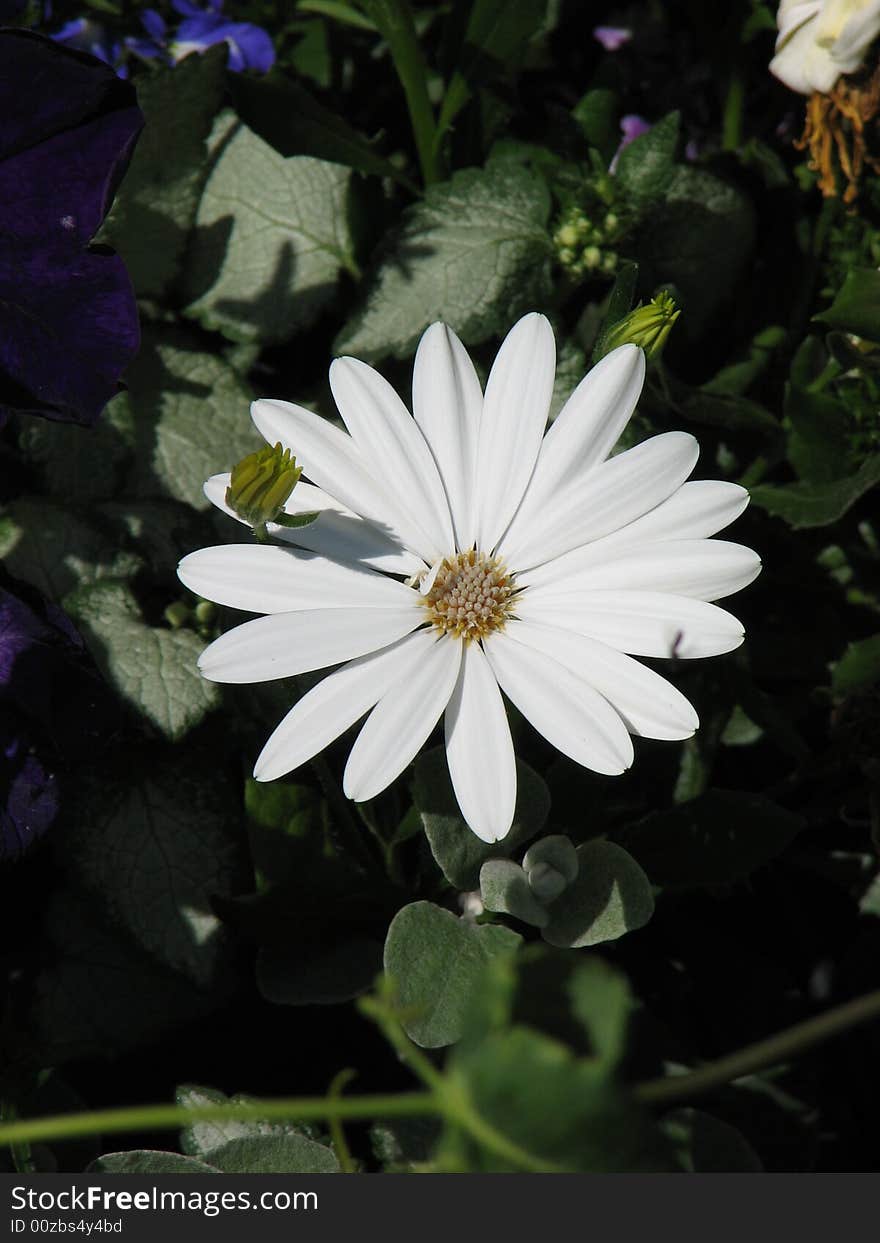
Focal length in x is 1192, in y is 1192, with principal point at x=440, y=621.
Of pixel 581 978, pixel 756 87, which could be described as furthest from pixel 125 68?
pixel 581 978

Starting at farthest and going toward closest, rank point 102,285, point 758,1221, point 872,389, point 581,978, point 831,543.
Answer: point 831,543
point 872,389
point 102,285
point 758,1221
point 581,978

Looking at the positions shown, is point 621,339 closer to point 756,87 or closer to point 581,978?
point 581,978

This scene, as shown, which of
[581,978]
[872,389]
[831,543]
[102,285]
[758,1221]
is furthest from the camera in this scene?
[831,543]

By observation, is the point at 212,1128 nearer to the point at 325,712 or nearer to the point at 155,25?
the point at 325,712

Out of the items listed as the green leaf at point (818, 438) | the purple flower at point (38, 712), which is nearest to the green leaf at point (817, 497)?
the green leaf at point (818, 438)

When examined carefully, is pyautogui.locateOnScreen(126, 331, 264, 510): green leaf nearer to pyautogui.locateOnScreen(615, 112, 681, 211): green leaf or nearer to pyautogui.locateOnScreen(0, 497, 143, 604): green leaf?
pyautogui.locateOnScreen(0, 497, 143, 604): green leaf

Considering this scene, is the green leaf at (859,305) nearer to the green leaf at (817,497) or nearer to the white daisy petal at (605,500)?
the green leaf at (817,497)

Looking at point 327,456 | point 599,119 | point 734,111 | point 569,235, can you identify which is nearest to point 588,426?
point 327,456
